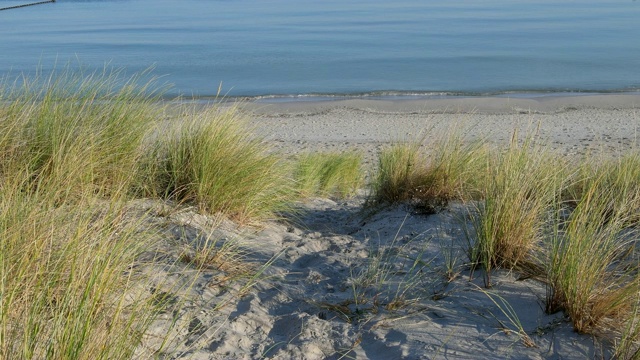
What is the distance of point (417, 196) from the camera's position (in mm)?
5445

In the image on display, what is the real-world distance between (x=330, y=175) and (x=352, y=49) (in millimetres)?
18756

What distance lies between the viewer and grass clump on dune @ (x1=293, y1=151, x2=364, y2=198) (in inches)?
283

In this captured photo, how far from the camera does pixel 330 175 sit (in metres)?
7.84

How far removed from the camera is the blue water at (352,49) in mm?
19094

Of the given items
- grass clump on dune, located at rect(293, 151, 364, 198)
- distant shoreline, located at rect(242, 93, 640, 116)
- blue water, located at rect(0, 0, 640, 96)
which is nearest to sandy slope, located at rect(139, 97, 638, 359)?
grass clump on dune, located at rect(293, 151, 364, 198)

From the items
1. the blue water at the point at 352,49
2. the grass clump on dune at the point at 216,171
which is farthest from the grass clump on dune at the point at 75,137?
the blue water at the point at 352,49

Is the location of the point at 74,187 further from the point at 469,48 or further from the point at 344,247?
the point at 469,48

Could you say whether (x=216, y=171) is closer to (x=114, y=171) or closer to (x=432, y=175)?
(x=114, y=171)

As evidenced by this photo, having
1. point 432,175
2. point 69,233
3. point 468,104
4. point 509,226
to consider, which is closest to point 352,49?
point 468,104

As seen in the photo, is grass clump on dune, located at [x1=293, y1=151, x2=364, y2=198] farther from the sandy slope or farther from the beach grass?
the sandy slope

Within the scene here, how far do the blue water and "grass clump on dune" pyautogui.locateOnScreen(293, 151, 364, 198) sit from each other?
161 inches

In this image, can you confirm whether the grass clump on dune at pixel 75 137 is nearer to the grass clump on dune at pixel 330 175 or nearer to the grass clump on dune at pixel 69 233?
the grass clump on dune at pixel 69 233

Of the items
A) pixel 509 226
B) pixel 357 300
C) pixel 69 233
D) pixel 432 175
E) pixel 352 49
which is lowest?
pixel 352 49

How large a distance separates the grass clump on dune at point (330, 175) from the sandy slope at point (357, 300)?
155cm
